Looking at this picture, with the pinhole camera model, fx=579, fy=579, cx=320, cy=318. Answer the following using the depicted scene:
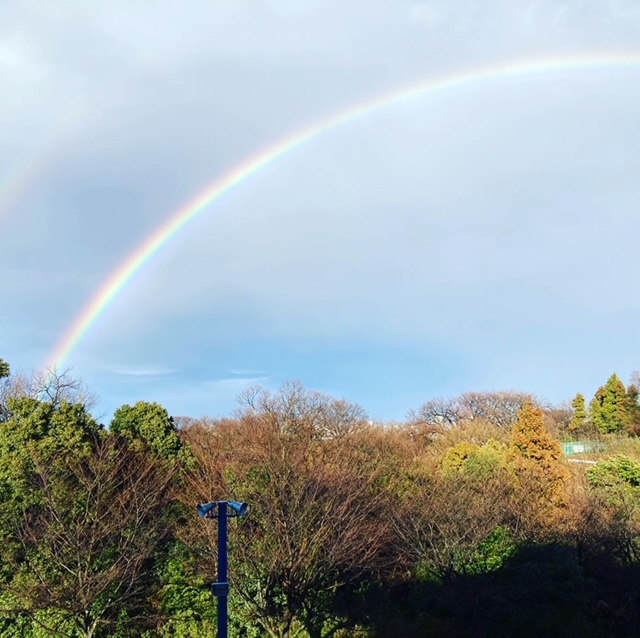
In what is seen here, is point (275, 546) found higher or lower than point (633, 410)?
lower

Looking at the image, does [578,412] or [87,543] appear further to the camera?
[578,412]

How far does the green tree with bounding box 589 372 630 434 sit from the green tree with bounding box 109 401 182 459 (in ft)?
146

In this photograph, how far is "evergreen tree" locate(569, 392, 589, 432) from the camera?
58.4 metres

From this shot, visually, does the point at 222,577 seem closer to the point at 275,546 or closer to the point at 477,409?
the point at 275,546

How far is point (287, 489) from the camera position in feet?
50.5

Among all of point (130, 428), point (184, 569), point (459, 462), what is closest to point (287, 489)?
point (184, 569)

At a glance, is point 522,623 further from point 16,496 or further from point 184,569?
point 16,496

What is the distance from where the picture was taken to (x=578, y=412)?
61.9 m

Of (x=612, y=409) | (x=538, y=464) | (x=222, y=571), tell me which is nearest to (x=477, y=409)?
(x=612, y=409)

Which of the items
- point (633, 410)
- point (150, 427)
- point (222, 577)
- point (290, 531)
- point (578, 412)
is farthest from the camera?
point (578, 412)

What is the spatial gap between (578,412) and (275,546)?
55.2m

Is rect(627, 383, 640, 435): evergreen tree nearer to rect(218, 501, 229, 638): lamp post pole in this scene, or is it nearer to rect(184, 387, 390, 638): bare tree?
rect(184, 387, 390, 638): bare tree

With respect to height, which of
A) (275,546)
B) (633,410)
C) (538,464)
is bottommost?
(275,546)

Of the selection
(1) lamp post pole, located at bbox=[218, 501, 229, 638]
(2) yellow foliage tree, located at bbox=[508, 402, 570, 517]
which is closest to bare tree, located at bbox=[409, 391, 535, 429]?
(2) yellow foliage tree, located at bbox=[508, 402, 570, 517]
